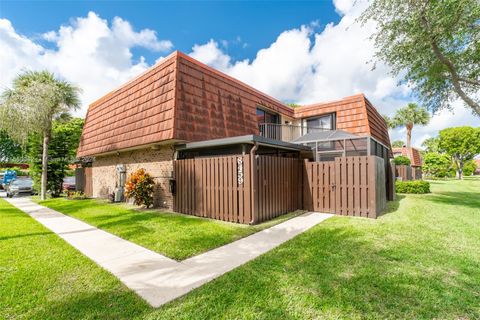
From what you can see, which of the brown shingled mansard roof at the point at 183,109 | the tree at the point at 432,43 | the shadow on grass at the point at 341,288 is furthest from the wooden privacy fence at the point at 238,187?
the tree at the point at 432,43

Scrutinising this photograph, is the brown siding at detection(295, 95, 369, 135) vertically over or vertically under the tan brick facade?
over

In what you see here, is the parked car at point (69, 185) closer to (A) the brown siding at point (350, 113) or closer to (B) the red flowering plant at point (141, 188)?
(B) the red flowering plant at point (141, 188)

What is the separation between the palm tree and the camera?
39.9ft

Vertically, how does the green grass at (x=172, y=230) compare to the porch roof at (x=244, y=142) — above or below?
below

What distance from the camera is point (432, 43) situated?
8688mm

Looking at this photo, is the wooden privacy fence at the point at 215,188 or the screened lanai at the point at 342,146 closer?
the wooden privacy fence at the point at 215,188

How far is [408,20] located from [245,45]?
8.95 meters

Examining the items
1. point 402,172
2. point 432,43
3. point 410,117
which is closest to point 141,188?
point 432,43

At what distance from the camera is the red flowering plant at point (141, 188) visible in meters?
9.17

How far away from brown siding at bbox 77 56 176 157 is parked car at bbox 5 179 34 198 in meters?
7.00

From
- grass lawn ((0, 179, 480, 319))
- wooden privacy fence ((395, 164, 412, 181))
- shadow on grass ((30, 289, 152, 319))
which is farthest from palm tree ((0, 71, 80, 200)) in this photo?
wooden privacy fence ((395, 164, 412, 181))

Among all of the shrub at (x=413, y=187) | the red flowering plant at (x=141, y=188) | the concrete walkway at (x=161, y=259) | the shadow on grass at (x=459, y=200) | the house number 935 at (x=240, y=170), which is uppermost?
the house number 935 at (x=240, y=170)

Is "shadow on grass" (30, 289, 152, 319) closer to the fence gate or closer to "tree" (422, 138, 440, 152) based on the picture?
the fence gate

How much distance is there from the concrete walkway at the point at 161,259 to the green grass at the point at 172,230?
0.69ft
